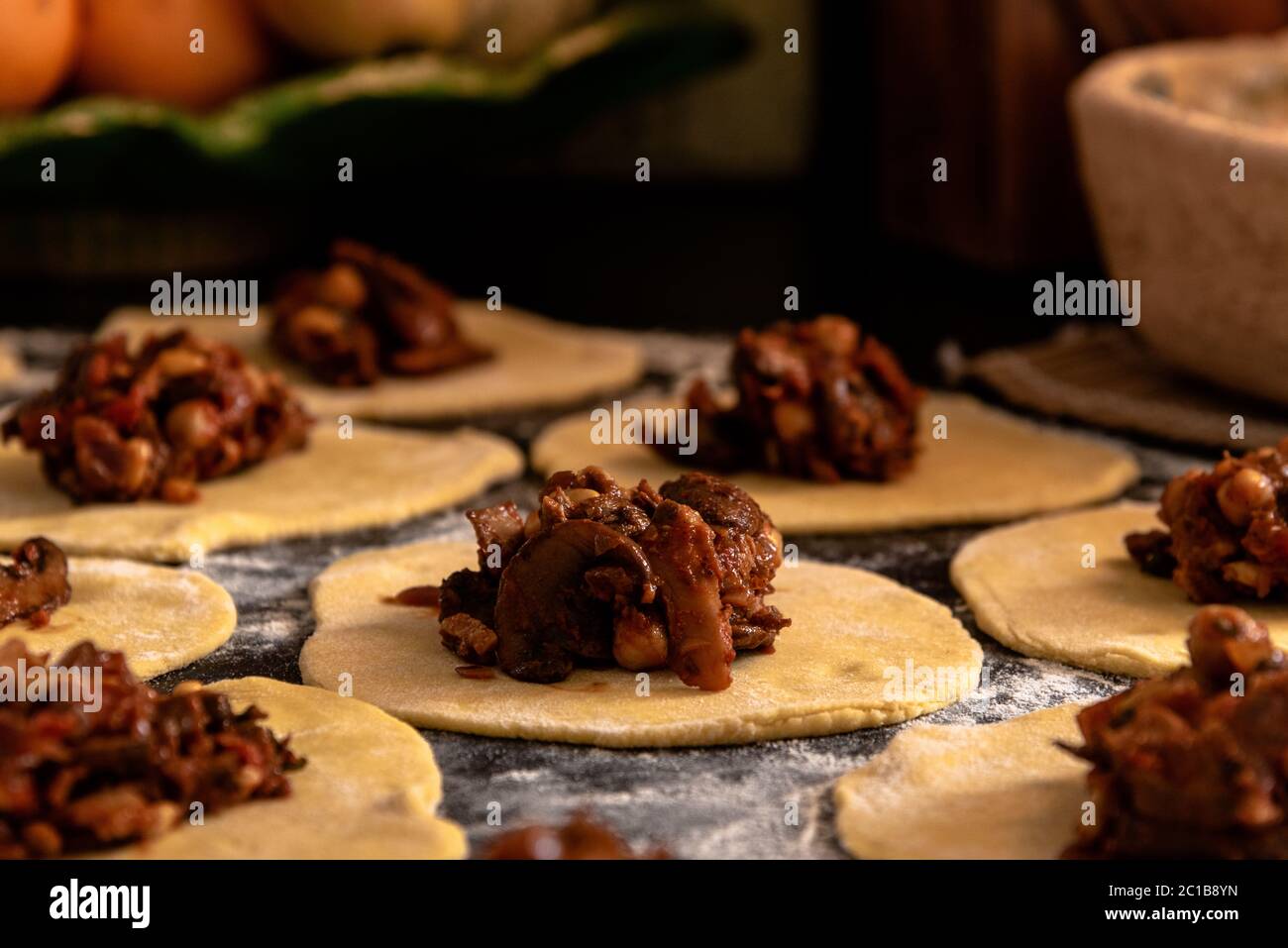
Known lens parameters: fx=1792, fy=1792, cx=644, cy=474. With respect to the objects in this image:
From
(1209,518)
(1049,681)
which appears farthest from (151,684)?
(1209,518)

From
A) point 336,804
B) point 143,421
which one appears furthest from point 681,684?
point 143,421

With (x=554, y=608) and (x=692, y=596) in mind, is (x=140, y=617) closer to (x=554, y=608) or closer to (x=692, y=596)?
(x=554, y=608)

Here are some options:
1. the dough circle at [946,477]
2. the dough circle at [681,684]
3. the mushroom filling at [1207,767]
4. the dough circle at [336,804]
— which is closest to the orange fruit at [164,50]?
the dough circle at [946,477]

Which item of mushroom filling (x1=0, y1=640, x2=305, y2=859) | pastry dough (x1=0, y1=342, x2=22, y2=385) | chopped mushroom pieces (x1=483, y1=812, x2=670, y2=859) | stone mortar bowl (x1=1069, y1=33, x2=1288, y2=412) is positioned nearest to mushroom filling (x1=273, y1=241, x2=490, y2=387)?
pastry dough (x1=0, y1=342, x2=22, y2=385)

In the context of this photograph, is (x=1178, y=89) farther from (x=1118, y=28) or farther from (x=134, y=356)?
(x=134, y=356)

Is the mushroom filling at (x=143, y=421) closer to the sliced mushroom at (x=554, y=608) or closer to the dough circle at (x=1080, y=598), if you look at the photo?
the sliced mushroom at (x=554, y=608)

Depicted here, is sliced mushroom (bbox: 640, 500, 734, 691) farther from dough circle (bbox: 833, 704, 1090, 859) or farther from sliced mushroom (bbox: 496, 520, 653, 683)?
dough circle (bbox: 833, 704, 1090, 859)
